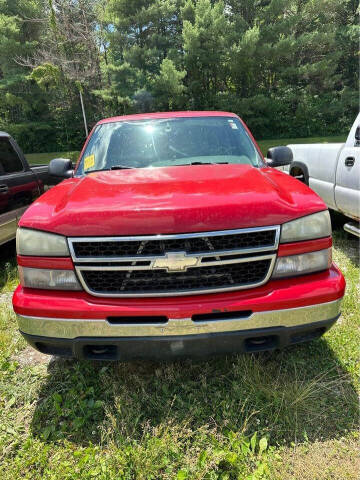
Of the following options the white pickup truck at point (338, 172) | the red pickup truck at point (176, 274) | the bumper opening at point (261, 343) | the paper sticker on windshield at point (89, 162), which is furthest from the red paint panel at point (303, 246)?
the white pickup truck at point (338, 172)

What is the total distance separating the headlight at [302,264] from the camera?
1.81 metres

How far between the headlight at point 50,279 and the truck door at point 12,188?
2.34 meters

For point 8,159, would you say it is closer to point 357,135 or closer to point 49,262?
point 49,262

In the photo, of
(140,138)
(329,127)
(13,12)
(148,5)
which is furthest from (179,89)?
(140,138)

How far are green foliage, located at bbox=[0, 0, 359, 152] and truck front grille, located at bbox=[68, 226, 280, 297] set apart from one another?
24129 millimetres

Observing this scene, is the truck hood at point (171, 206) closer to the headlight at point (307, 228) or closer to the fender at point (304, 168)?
the headlight at point (307, 228)

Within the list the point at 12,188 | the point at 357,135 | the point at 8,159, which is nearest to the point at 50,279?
the point at 12,188

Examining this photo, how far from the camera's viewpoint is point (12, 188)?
409cm

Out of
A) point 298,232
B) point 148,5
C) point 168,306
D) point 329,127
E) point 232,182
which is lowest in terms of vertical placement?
point 329,127

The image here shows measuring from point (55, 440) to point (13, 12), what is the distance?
37.7 m

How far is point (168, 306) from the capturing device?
175cm

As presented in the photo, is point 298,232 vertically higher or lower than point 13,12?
lower

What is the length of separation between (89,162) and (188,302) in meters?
1.78

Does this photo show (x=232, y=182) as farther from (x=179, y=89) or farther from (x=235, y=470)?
(x=179, y=89)
